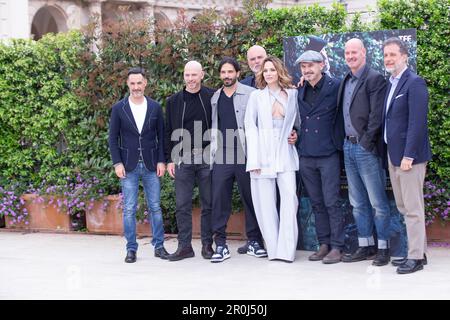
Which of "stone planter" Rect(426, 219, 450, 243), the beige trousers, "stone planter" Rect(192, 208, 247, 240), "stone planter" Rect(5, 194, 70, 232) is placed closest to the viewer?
the beige trousers

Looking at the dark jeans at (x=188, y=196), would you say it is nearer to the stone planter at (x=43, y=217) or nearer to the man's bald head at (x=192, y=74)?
the man's bald head at (x=192, y=74)

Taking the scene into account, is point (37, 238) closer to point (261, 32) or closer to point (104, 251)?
point (104, 251)

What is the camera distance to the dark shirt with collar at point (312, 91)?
7491 millimetres

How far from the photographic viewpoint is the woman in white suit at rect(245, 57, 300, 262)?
7527mm

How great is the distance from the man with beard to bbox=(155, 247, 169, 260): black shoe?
573 mm

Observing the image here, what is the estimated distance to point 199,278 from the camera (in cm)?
687

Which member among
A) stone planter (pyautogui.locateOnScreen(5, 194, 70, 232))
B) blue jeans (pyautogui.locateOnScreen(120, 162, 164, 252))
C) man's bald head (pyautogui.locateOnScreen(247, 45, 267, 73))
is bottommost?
stone planter (pyautogui.locateOnScreen(5, 194, 70, 232))

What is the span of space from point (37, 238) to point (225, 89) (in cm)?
343

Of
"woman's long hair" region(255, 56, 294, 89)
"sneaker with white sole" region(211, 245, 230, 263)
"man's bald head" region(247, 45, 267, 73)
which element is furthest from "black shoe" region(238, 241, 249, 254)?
"man's bald head" region(247, 45, 267, 73)

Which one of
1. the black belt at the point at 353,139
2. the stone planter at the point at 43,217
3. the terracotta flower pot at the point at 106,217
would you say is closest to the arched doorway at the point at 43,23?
the stone planter at the point at 43,217

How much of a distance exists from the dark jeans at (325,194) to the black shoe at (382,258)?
0.44 metres

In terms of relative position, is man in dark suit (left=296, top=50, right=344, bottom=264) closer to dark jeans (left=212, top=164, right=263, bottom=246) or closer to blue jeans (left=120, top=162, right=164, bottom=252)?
dark jeans (left=212, top=164, right=263, bottom=246)
